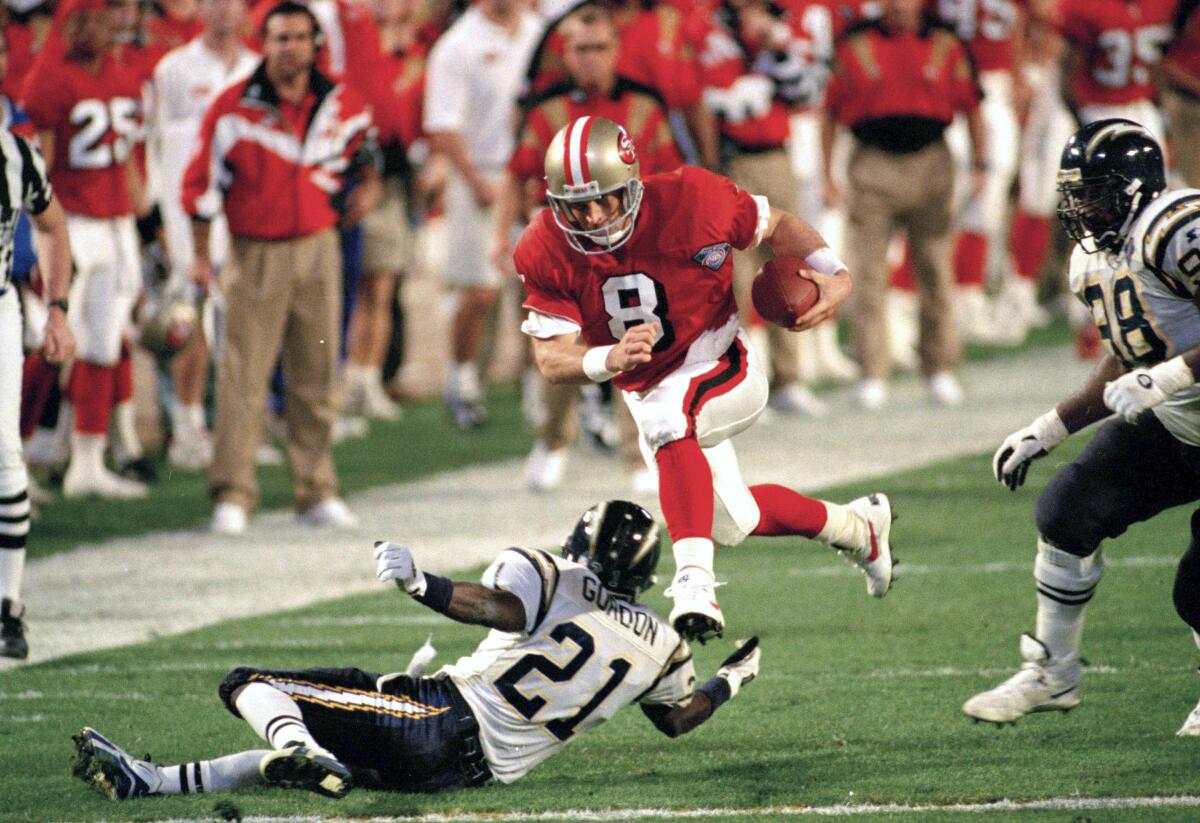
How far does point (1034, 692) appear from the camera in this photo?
5.24 metres

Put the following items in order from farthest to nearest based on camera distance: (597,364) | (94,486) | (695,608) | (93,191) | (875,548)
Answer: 1. (94,486)
2. (93,191)
3. (875,548)
4. (597,364)
5. (695,608)

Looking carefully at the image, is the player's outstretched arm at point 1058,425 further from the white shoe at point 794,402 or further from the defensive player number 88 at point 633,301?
the white shoe at point 794,402

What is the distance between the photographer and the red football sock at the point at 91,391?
938 centimetres

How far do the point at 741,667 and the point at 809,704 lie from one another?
0.53 meters

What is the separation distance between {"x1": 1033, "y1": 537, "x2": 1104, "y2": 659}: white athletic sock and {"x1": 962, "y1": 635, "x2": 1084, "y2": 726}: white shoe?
0.11 feet

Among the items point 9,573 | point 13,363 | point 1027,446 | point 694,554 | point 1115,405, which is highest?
point 1115,405

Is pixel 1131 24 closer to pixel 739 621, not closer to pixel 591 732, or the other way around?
pixel 739 621

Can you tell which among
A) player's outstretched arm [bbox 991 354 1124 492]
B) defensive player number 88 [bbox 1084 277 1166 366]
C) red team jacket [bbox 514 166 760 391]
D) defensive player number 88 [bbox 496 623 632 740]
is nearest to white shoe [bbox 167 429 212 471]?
red team jacket [bbox 514 166 760 391]

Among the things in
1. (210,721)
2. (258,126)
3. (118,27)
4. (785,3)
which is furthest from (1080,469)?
(785,3)

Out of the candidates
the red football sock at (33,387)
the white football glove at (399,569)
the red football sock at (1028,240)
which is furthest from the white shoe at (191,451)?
the red football sock at (1028,240)

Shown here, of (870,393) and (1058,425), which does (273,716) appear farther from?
(870,393)

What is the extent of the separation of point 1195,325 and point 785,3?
6.81m

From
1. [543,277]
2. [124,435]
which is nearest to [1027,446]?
[543,277]

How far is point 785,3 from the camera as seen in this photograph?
11359 mm
